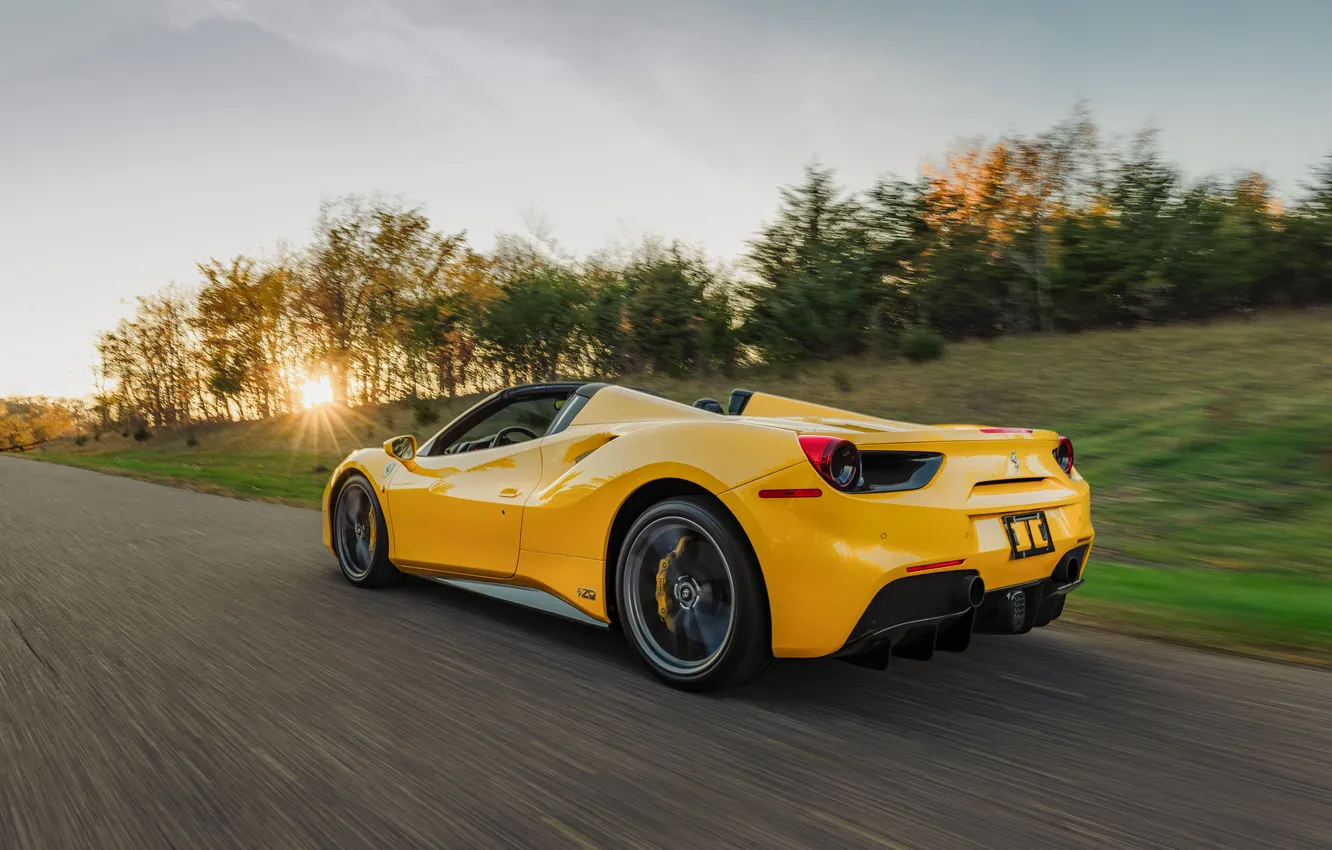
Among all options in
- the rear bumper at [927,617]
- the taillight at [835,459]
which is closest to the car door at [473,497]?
the taillight at [835,459]

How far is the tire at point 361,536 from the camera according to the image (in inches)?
216

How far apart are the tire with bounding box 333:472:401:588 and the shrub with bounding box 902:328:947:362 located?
15546mm

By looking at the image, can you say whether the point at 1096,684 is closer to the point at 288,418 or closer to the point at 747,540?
the point at 747,540

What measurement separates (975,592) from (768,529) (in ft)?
2.51

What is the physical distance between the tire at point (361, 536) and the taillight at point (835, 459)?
3094mm

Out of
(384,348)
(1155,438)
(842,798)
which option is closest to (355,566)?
(842,798)

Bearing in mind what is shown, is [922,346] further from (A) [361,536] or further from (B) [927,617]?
(B) [927,617]

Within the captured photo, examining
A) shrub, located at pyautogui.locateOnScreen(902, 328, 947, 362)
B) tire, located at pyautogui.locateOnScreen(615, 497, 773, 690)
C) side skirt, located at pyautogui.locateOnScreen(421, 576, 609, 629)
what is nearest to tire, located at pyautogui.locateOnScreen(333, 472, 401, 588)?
side skirt, located at pyautogui.locateOnScreen(421, 576, 609, 629)

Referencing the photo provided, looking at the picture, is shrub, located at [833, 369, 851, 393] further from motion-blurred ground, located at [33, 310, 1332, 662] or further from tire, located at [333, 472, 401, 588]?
tire, located at [333, 472, 401, 588]

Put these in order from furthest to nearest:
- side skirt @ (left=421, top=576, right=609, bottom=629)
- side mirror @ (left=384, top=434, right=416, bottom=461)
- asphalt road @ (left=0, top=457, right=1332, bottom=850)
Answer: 1. side mirror @ (left=384, top=434, right=416, bottom=461)
2. side skirt @ (left=421, top=576, right=609, bottom=629)
3. asphalt road @ (left=0, top=457, right=1332, bottom=850)

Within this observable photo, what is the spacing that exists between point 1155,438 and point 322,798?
434 inches

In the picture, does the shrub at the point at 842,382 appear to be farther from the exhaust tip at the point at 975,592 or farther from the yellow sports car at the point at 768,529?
the exhaust tip at the point at 975,592

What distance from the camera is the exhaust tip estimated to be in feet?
10.7

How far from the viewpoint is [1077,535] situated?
3.76 metres
